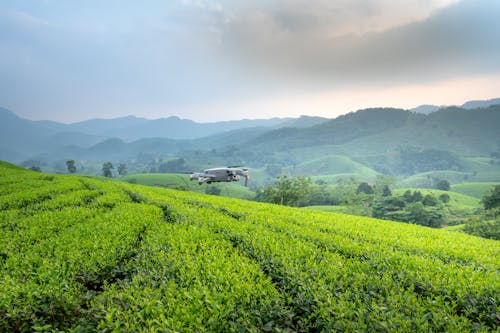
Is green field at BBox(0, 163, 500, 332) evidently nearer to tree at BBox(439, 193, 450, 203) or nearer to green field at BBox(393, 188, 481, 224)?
green field at BBox(393, 188, 481, 224)

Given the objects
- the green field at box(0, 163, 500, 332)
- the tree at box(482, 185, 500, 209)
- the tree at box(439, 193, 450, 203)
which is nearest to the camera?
the green field at box(0, 163, 500, 332)

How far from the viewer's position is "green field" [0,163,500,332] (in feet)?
17.9

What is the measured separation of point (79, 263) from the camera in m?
8.04

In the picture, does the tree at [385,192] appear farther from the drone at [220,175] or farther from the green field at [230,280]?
the green field at [230,280]

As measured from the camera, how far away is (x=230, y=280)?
6.75 meters

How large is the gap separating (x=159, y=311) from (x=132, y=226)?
7233 millimetres

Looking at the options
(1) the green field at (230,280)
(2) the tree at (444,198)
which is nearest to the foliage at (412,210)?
(2) the tree at (444,198)

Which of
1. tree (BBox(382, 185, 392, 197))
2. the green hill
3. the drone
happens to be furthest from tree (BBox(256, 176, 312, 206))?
the green hill

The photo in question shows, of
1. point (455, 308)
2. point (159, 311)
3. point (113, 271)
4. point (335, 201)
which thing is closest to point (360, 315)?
point (455, 308)

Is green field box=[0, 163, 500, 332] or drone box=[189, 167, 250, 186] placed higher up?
drone box=[189, 167, 250, 186]

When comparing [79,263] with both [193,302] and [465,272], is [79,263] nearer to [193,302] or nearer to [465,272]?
[193,302]

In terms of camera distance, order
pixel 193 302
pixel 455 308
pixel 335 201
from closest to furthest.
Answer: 1. pixel 193 302
2. pixel 455 308
3. pixel 335 201

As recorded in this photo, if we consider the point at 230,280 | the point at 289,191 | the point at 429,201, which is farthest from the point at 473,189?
the point at 230,280

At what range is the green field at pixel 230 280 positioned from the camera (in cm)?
544
